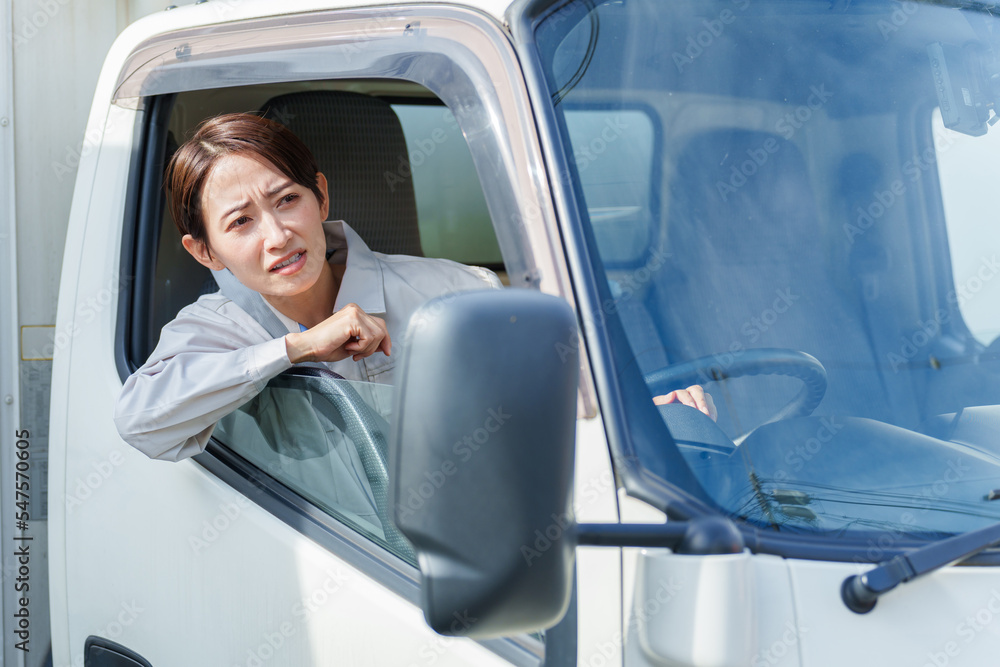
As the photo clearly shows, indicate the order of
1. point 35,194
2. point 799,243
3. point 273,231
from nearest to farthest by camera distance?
point 799,243 < point 273,231 < point 35,194

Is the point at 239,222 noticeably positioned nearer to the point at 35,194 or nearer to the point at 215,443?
the point at 215,443

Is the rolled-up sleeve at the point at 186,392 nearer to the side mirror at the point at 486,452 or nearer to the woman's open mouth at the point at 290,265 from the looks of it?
the woman's open mouth at the point at 290,265

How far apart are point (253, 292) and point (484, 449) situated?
1.05m

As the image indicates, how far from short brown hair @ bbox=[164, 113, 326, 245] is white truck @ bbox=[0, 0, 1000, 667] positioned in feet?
0.33

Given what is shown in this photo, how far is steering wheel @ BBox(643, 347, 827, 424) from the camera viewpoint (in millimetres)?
1103

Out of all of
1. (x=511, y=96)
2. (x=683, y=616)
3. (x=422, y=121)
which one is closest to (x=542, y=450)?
(x=683, y=616)

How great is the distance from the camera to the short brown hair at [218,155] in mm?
1620

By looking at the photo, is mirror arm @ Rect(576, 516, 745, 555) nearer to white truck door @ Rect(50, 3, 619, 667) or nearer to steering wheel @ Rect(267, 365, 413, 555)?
white truck door @ Rect(50, 3, 619, 667)

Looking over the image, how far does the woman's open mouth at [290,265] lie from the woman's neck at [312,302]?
0.49 ft

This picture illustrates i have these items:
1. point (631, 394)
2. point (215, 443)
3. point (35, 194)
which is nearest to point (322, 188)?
point (215, 443)

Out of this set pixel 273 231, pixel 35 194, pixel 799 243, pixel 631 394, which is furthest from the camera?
pixel 35 194

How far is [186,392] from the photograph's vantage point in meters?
1.40

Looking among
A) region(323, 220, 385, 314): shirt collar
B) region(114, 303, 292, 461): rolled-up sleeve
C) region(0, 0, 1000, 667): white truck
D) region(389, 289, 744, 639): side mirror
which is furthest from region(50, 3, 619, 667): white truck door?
region(323, 220, 385, 314): shirt collar

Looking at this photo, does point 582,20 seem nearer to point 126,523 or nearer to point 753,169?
point 753,169
